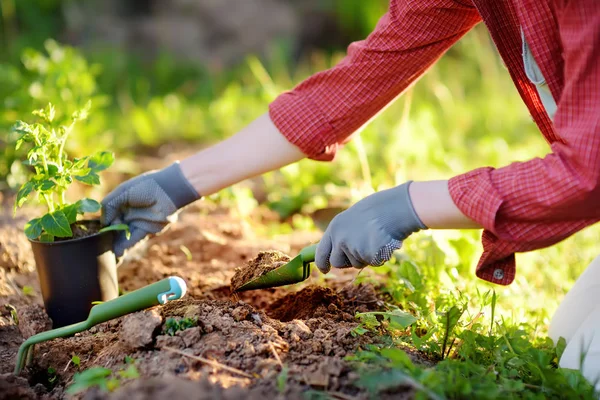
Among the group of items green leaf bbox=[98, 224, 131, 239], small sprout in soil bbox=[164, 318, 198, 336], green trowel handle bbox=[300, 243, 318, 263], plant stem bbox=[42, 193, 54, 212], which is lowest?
small sprout in soil bbox=[164, 318, 198, 336]

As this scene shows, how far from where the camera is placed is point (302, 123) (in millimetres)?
1982

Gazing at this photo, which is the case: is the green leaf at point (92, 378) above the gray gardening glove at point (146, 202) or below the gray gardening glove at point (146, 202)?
below

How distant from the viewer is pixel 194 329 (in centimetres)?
161

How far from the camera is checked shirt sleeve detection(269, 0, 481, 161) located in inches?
74.7

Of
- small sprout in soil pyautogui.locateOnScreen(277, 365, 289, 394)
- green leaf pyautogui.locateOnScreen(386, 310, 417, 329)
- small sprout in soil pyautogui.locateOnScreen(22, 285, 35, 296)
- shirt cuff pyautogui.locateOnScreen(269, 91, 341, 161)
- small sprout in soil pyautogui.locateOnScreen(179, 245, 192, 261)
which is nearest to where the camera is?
small sprout in soil pyautogui.locateOnScreen(277, 365, 289, 394)

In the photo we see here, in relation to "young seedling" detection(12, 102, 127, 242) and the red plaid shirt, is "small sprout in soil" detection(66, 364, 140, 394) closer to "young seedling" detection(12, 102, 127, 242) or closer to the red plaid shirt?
"young seedling" detection(12, 102, 127, 242)

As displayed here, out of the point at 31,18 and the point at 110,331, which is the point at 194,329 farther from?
the point at 31,18

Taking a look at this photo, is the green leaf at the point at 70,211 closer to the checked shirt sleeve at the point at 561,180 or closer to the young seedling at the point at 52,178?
the young seedling at the point at 52,178

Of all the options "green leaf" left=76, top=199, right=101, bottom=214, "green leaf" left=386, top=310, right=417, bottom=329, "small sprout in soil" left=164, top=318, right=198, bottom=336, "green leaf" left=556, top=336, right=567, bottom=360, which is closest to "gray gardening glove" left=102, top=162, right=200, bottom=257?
"green leaf" left=76, top=199, right=101, bottom=214

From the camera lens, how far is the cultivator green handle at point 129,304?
164 cm

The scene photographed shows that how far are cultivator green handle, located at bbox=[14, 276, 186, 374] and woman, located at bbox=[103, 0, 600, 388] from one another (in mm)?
373

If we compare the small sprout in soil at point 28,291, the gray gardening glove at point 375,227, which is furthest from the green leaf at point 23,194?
the gray gardening glove at point 375,227

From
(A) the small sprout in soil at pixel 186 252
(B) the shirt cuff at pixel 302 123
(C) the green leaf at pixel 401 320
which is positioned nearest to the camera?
(C) the green leaf at pixel 401 320

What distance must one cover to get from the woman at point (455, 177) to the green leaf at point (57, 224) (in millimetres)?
195
